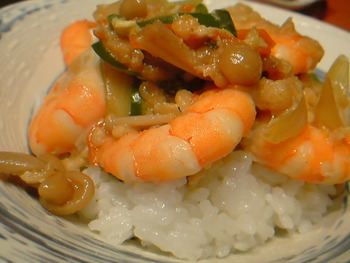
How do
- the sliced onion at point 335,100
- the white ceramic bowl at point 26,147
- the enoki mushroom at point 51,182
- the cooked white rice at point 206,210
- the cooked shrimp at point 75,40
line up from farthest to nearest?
the cooked shrimp at point 75,40 < the sliced onion at point 335,100 < the cooked white rice at point 206,210 < the enoki mushroom at point 51,182 < the white ceramic bowl at point 26,147

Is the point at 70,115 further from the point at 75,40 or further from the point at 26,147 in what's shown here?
the point at 75,40

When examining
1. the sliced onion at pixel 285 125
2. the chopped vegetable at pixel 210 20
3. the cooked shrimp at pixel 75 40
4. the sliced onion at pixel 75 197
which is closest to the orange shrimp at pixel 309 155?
the sliced onion at pixel 285 125

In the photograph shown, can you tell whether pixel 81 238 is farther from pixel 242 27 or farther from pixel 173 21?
pixel 242 27

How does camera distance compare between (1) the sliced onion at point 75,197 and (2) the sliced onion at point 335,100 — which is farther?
(2) the sliced onion at point 335,100

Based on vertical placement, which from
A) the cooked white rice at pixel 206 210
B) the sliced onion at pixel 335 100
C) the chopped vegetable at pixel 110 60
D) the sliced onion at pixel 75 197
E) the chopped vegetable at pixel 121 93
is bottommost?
the cooked white rice at pixel 206 210

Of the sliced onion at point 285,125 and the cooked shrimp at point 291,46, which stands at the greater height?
the cooked shrimp at point 291,46

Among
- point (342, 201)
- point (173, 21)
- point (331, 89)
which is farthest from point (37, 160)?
point (342, 201)

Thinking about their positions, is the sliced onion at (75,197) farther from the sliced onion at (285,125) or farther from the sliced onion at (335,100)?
the sliced onion at (335,100)

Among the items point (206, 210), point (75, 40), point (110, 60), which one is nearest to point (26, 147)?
point (110, 60)
